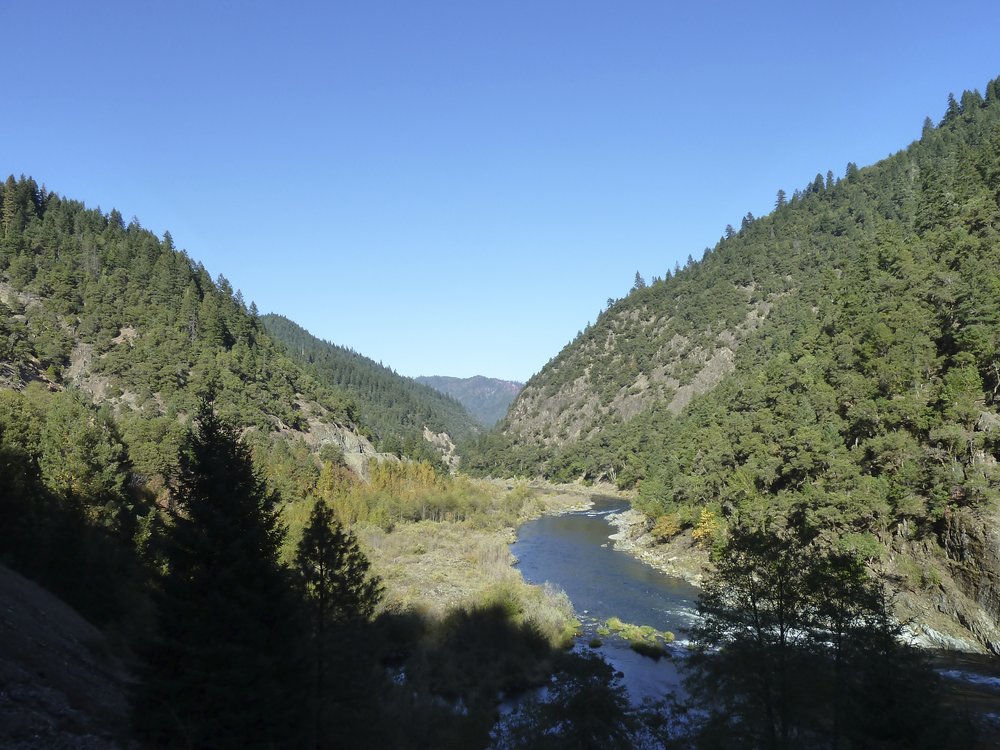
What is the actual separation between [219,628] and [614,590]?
42.3 meters

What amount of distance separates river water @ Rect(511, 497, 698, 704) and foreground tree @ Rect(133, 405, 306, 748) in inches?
470

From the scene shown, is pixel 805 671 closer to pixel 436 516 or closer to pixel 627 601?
pixel 627 601

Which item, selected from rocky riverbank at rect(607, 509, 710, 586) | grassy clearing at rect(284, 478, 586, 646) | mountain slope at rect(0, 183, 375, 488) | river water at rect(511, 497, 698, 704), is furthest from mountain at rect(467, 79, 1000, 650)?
mountain slope at rect(0, 183, 375, 488)

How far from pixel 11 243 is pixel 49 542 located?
104435 millimetres

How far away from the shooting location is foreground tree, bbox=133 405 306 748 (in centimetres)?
1169

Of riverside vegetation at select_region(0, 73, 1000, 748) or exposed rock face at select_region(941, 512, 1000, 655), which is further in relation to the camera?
exposed rock face at select_region(941, 512, 1000, 655)

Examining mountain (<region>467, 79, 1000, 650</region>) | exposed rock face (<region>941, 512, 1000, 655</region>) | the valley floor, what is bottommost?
the valley floor

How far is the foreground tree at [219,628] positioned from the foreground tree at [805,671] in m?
11.7

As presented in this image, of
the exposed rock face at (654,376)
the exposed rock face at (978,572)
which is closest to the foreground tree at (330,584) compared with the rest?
the exposed rock face at (978,572)

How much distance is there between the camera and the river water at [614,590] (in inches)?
1224

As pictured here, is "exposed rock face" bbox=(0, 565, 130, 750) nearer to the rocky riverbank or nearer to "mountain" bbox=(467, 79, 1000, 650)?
"mountain" bbox=(467, 79, 1000, 650)

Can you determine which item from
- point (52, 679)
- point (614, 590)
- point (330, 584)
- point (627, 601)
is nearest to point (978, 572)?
point (627, 601)

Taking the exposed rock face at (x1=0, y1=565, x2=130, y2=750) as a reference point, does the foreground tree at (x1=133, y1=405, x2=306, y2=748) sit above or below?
above

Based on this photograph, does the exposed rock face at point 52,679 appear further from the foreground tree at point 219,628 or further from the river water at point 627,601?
the river water at point 627,601
